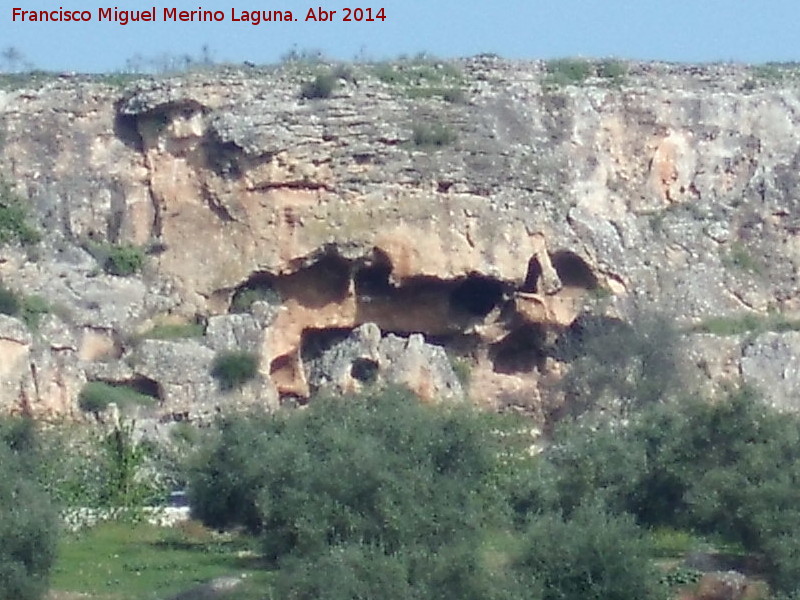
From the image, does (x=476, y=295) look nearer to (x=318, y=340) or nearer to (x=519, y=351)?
(x=519, y=351)

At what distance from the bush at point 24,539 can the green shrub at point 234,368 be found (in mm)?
23302

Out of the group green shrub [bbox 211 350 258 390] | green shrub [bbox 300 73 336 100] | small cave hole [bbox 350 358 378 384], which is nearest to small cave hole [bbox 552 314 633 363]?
small cave hole [bbox 350 358 378 384]

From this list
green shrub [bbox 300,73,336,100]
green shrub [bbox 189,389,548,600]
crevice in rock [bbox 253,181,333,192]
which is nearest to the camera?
green shrub [bbox 189,389,548,600]

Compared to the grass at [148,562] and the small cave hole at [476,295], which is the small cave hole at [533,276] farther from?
the grass at [148,562]

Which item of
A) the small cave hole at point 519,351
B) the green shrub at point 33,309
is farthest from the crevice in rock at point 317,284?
the green shrub at point 33,309

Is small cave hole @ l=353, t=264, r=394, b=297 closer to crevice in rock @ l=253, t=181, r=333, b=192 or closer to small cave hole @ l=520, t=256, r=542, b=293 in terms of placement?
crevice in rock @ l=253, t=181, r=333, b=192

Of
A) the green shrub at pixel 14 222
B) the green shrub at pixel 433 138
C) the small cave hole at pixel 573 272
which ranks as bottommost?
the small cave hole at pixel 573 272

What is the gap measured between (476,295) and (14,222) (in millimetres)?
10705

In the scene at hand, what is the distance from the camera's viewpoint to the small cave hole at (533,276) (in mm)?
54406

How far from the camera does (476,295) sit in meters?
55.3

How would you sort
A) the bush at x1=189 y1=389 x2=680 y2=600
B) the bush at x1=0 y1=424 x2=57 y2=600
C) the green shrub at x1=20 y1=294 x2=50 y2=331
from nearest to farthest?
the bush at x1=189 y1=389 x2=680 y2=600
the bush at x1=0 y1=424 x2=57 y2=600
the green shrub at x1=20 y1=294 x2=50 y2=331

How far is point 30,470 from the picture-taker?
31.7m

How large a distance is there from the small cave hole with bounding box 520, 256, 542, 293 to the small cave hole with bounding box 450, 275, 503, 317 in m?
0.61

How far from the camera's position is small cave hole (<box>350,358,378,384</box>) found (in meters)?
52.0
